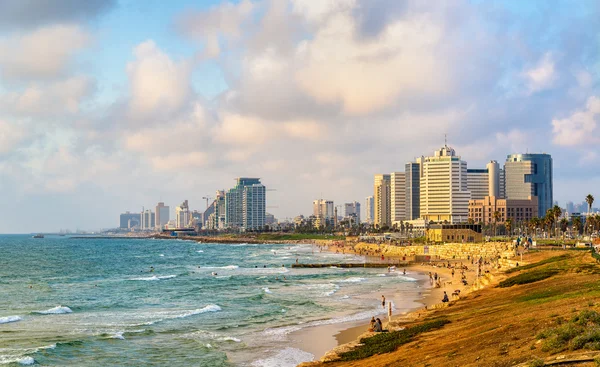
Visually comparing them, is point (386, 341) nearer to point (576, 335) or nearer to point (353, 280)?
point (576, 335)

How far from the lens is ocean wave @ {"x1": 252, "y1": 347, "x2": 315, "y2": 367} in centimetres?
3475

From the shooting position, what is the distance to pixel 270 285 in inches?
3194

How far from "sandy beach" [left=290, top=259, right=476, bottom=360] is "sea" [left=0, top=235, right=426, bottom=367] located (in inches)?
22.4

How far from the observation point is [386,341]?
109 feet

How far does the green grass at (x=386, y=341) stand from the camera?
101ft

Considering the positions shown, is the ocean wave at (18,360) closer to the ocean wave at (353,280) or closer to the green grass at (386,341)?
the green grass at (386,341)

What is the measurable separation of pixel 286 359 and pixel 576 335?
1980cm

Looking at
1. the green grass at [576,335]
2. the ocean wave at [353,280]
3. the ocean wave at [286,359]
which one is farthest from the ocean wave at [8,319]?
the ocean wave at [353,280]

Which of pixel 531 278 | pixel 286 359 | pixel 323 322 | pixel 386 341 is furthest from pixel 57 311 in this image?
pixel 531 278

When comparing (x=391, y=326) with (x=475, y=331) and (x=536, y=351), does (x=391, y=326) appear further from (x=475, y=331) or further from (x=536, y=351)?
(x=536, y=351)

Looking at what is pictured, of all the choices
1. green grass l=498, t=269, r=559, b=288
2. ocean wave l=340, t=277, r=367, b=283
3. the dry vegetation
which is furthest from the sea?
green grass l=498, t=269, r=559, b=288

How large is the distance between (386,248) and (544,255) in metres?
A: 83.7

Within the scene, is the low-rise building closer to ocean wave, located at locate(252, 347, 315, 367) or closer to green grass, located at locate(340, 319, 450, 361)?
green grass, located at locate(340, 319, 450, 361)

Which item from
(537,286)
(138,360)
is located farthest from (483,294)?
(138,360)
